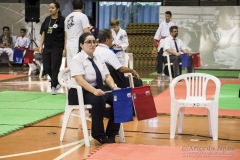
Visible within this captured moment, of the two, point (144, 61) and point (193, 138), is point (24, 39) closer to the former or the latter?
point (144, 61)

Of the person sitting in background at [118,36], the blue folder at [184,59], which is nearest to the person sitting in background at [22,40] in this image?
the person sitting in background at [118,36]

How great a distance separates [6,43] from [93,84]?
13737 millimetres

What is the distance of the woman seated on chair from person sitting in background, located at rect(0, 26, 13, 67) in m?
13.5

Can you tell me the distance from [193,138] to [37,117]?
2.40m

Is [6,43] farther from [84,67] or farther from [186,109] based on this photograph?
[84,67]

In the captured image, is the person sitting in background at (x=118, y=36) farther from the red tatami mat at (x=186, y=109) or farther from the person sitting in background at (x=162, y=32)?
the person sitting in background at (x=162, y=32)

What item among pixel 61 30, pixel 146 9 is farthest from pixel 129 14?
pixel 61 30

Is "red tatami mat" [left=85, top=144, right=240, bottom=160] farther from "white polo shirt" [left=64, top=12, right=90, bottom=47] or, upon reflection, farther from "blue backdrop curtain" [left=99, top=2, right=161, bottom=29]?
"blue backdrop curtain" [left=99, top=2, right=161, bottom=29]

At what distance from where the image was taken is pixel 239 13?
1881 cm

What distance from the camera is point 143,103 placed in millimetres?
6051

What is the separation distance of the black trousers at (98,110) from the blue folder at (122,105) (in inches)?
6.1

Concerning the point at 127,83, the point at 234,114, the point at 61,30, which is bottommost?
the point at 234,114

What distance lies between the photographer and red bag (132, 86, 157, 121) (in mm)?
5984

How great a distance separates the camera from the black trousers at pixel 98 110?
5867 mm
